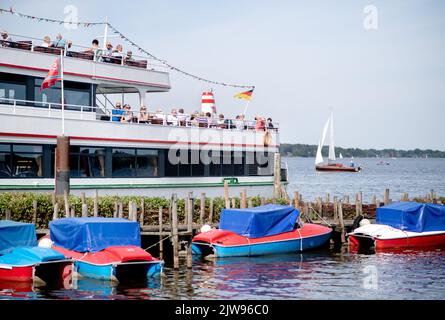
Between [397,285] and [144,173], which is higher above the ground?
[144,173]

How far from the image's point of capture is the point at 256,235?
3100 cm

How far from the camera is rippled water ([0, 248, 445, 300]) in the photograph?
23.1 metres

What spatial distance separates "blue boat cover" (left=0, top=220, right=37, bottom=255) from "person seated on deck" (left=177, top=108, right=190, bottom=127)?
50.8ft

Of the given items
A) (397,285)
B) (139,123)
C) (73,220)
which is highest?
(139,123)

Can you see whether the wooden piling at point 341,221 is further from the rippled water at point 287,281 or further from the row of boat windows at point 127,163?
the row of boat windows at point 127,163

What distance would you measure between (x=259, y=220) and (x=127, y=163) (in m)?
8.80

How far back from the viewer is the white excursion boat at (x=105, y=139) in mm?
32844

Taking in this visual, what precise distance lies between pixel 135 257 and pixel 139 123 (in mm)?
13462

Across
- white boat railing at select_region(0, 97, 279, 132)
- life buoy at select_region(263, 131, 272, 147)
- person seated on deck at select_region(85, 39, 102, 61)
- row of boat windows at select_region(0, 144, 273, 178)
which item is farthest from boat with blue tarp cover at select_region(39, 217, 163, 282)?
life buoy at select_region(263, 131, 272, 147)

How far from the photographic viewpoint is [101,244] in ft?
83.0

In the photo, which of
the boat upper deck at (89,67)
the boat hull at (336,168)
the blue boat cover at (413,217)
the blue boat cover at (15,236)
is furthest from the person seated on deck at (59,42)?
the boat hull at (336,168)

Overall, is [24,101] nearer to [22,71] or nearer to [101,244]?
[22,71]

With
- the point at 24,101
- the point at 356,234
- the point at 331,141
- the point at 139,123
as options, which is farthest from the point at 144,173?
the point at 331,141

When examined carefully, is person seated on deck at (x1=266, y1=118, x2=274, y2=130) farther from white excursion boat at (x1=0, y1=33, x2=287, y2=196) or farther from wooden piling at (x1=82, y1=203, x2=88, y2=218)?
wooden piling at (x1=82, y1=203, x2=88, y2=218)
